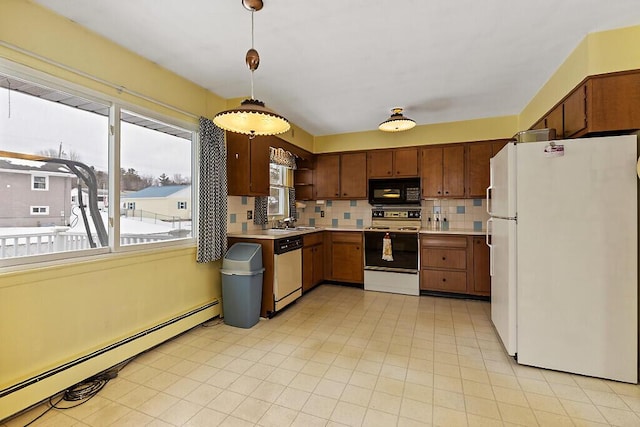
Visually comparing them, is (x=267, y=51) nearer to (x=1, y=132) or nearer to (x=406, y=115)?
(x=1, y=132)

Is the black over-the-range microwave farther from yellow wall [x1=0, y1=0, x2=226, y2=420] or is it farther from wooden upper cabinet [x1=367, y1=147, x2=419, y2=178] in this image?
yellow wall [x1=0, y1=0, x2=226, y2=420]

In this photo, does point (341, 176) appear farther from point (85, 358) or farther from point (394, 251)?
point (85, 358)

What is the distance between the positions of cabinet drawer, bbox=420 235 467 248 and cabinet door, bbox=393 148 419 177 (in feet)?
→ 3.47

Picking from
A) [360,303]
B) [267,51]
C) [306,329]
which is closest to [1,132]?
[267,51]

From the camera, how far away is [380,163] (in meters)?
4.84

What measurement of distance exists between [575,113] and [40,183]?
4089 millimetres

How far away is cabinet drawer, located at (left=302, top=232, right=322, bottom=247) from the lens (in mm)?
4090

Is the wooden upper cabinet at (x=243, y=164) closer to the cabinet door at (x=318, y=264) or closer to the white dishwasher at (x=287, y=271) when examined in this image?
the white dishwasher at (x=287, y=271)

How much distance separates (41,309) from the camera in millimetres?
1894

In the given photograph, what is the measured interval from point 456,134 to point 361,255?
234cm

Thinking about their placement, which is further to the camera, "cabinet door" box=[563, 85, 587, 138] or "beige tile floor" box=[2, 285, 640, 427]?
"cabinet door" box=[563, 85, 587, 138]

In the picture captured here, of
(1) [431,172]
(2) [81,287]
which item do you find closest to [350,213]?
(1) [431,172]

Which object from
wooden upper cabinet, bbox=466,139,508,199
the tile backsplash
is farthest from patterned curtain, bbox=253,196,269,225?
wooden upper cabinet, bbox=466,139,508,199

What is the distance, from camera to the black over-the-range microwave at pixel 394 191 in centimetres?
463
